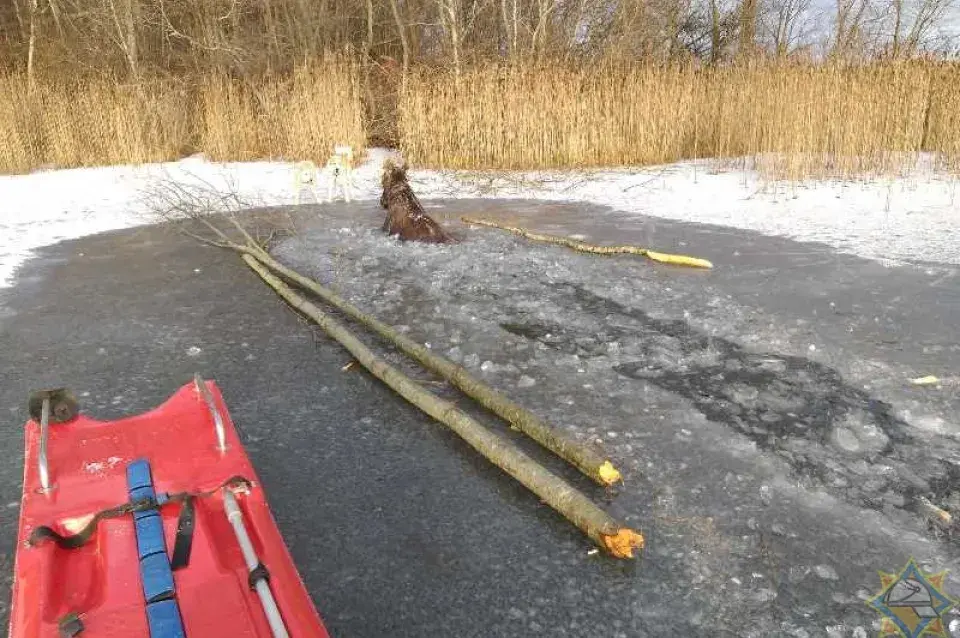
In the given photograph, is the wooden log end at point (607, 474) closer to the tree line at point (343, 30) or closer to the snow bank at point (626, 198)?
the snow bank at point (626, 198)

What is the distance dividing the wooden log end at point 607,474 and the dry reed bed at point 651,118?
912 centimetres

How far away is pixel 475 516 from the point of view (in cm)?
302

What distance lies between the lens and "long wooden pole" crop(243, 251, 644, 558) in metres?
2.71

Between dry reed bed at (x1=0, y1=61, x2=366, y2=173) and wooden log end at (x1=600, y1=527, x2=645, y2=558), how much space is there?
13721mm

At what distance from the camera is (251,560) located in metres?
2.09

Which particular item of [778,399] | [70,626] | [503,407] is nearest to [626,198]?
[778,399]

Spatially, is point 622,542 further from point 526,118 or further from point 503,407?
point 526,118

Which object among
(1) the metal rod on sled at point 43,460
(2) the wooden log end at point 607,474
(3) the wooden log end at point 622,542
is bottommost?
(3) the wooden log end at point 622,542

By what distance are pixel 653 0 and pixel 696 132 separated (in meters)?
10.6

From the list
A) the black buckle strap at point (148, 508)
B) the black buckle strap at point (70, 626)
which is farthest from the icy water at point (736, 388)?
the black buckle strap at point (70, 626)

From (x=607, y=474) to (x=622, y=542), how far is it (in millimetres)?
522

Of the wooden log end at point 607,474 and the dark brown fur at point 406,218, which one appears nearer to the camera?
the wooden log end at point 607,474

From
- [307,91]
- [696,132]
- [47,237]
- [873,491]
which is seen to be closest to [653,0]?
[696,132]

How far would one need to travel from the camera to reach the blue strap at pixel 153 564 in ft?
6.18
